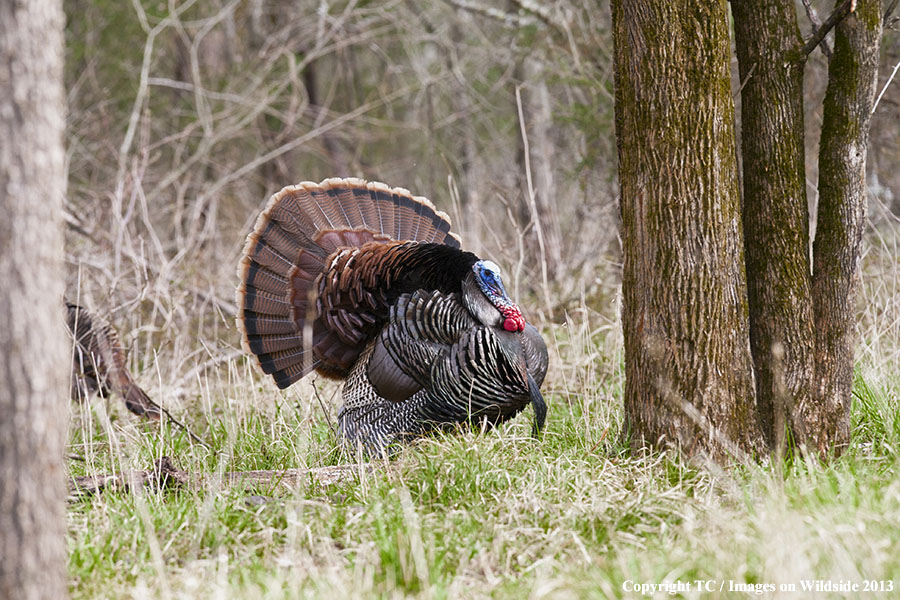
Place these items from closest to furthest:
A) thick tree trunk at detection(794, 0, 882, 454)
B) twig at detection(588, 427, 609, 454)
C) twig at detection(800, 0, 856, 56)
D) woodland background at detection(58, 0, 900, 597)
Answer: woodland background at detection(58, 0, 900, 597), twig at detection(800, 0, 856, 56), thick tree trunk at detection(794, 0, 882, 454), twig at detection(588, 427, 609, 454)

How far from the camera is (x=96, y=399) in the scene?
5.71 m

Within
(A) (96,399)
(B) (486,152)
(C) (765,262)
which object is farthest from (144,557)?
(B) (486,152)

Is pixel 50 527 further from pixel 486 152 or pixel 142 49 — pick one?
pixel 486 152

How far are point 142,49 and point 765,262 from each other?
9.80 meters

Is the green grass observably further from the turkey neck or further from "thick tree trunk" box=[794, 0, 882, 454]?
the turkey neck

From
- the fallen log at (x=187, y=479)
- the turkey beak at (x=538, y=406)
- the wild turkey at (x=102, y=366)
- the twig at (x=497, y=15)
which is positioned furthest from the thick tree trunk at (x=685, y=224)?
the twig at (x=497, y=15)

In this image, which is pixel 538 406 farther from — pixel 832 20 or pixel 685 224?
pixel 832 20

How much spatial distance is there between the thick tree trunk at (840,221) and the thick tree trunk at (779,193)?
0.23ft

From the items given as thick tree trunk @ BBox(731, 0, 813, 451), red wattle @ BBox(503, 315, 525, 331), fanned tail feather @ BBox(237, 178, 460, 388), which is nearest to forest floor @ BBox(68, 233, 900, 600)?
thick tree trunk @ BBox(731, 0, 813, 451)

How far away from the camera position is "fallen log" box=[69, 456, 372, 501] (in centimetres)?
316

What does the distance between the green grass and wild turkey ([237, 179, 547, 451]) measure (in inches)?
19.4

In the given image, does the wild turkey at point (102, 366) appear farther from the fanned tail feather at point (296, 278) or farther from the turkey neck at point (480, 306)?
the turkey neck at point (480, 306)

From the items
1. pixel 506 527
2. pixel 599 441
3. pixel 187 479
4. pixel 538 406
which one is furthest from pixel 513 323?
pixel 187 479

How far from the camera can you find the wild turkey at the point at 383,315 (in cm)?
400
